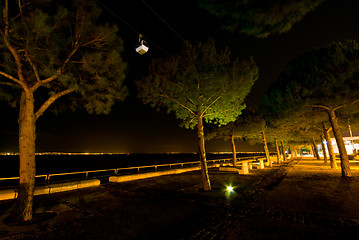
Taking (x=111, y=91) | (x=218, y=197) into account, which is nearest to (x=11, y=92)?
(x=111, y=91)

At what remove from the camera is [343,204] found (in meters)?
6.04

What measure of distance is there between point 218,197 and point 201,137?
314 cm

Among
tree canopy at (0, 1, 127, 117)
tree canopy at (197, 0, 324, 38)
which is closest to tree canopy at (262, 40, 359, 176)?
tree canopy at (197, 0, 324, 38)

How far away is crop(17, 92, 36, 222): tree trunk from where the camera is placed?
506cm

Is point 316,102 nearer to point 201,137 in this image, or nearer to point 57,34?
point 201,137

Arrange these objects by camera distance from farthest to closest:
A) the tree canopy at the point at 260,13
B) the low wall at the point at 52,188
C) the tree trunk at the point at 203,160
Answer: the tree trunk at the point at 203,160, the low wall at the point at 52,188, the tree canopy at the point at 260,13

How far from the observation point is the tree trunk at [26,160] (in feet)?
16.6

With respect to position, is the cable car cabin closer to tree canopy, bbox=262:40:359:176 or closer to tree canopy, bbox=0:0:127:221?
tree canopy, bbox=0:0:127:221

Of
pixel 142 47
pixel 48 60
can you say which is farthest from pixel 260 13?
pixel 48 60

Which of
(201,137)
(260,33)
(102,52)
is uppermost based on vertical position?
(102,52)

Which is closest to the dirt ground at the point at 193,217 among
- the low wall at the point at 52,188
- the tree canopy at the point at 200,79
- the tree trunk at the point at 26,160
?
the tree trunk at the point at 26,160

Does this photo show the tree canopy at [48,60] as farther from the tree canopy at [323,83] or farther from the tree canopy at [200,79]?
the tree canopy at [323,83]

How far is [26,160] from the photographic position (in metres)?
5.25

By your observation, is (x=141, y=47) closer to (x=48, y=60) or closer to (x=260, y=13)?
(x=48, y=60)
